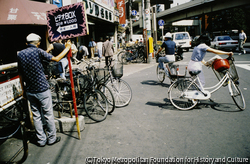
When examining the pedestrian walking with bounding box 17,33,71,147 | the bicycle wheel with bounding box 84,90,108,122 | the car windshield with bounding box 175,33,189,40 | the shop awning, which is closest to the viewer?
the pedestrian walking with bounding box 17,33,71,147

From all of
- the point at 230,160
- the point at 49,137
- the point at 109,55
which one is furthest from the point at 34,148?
the point at 109,55

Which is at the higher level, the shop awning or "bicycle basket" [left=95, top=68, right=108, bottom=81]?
the shop awning

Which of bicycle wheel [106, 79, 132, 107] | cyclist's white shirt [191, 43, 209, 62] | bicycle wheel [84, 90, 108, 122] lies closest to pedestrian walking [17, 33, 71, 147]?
bicycle wheel [84, 90, 108, 122]

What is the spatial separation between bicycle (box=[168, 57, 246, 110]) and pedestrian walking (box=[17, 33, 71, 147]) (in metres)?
2.92

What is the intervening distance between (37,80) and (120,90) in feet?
8.14

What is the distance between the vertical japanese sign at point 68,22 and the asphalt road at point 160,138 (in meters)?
2.05

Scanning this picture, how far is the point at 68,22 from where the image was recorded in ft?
12.3

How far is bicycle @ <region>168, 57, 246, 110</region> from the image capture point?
4.65 m

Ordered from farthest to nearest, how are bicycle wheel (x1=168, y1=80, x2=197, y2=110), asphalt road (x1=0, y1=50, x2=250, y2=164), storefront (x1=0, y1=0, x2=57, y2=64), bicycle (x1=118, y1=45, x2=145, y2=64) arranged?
bicycle (x1=118, y1=45, x2=145, y2=64) < storefront (x1=0, y1=0, x2=57, y2=64) < bicycle wheel (x1=168, y1=80, x2=197, y2=110) < asphalt road (x1=0, y1=50, x2=250, y2=164)

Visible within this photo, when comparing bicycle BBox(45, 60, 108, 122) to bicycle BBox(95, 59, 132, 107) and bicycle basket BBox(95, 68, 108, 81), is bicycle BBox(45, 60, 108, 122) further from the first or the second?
bicycle BBox(95, 59, 132, 107)

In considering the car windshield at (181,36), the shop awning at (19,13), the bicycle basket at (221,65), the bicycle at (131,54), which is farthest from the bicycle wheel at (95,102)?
the car windshield at (181,36)

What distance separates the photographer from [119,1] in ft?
83.9

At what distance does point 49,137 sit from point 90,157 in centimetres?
103

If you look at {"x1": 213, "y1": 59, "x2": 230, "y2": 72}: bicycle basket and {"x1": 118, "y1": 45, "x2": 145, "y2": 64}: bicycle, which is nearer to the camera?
{"x1": 213, "y1": 59, "x2": 230, "y2": 72}: bicycle basket
